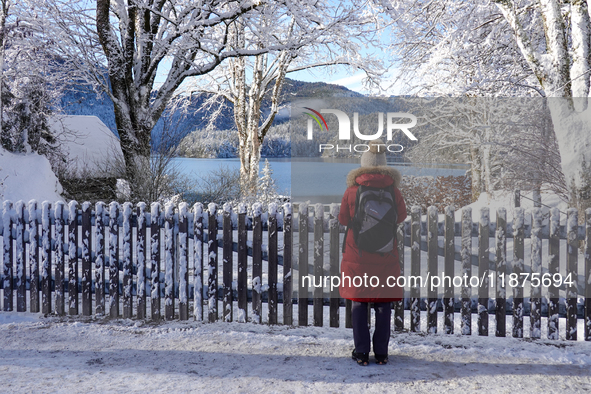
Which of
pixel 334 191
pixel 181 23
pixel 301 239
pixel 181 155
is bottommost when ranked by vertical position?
pixel 301 239

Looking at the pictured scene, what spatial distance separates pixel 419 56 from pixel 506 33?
2442 mm

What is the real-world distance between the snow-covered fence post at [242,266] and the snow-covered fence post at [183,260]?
0.63 meters

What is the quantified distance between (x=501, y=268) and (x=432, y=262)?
27.0 inches

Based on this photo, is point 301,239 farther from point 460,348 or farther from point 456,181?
point 456,181

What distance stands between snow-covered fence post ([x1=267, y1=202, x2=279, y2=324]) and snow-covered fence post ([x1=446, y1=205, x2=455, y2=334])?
174cm

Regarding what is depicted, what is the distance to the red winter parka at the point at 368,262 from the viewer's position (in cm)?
379

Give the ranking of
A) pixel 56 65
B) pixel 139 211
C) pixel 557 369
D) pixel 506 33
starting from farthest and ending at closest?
pixel 56 65 < pixel 506 33 < pixel 139 211 < pixel 557 369

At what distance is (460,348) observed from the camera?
4258mm

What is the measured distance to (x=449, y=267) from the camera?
451 cm

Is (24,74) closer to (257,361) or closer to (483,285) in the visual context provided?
(257,361)


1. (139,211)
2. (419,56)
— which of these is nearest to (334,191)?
(139,211)

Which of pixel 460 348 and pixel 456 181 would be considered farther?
pixel 456 181

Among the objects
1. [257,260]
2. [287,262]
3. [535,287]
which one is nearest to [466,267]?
[535,287]

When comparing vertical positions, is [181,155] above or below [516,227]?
above
